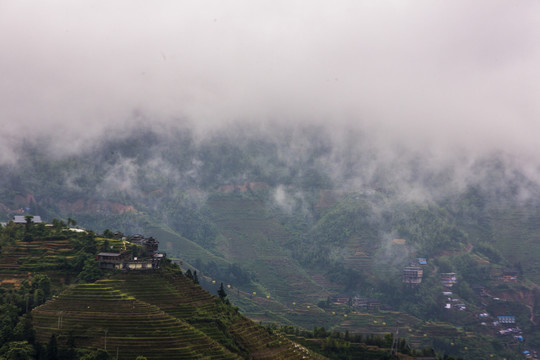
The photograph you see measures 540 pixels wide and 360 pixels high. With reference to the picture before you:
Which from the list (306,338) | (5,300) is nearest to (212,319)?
(5,300)

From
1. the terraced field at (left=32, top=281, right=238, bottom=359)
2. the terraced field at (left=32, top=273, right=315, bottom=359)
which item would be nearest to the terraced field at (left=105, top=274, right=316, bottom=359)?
the terraced field at (left=32, top=273, right=315, bottom=359)

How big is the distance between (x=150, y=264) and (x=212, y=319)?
44.4 ft

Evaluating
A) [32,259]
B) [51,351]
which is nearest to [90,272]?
[32,259]

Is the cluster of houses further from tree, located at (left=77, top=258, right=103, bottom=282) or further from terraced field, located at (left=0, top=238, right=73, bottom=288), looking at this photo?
terraced field, located at (left=0, top=238, right=73, bottom=288)

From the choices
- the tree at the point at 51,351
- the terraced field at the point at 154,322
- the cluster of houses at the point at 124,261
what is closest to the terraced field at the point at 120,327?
the terraced field at the point at 154,322

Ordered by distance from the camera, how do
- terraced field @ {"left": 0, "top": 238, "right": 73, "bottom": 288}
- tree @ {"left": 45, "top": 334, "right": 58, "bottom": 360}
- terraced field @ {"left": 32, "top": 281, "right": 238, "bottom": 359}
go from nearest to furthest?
tree @ {"left": 45, "top": 334, "right": 58, "bottom": 360}
terraced field @ {"left": 32, "top": 281, "right": 238, "bottom": 359}
terraced field @ {"left": 0, "top": 238, "right": 73, "bottom": 288}

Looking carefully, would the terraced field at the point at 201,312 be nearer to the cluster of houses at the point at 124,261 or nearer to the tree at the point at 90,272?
the cluster of houses at the point at 124,261

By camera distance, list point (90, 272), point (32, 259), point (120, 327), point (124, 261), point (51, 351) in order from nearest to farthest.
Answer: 1. point (51, 351)
2. point (120, 327)
3. point (90, 272)
4. point (124, 261)
5. point (32, 259)

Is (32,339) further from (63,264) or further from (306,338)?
(306,338)

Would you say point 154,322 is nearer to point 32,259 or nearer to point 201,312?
point 201,312

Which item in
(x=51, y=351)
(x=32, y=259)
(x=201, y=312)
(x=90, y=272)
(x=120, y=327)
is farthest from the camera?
(x=32, y=259)

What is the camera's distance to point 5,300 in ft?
329

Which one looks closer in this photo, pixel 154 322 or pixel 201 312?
pixel 154 322

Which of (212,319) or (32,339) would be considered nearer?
(32,339)
